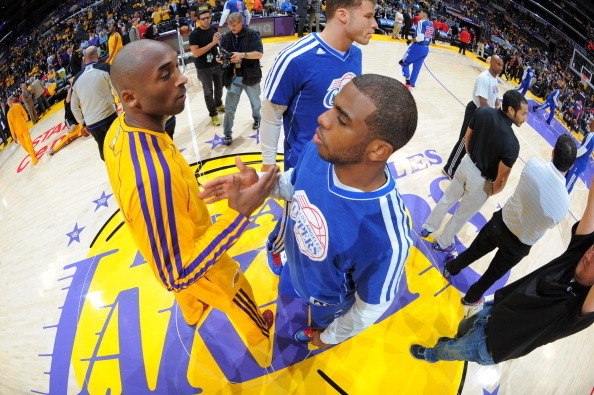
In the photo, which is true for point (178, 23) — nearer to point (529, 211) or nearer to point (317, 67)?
point (317, 67)

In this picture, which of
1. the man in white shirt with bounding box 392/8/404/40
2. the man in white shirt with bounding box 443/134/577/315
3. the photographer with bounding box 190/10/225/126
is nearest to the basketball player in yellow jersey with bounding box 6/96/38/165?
the photographer with bounding box 190/10/225/126

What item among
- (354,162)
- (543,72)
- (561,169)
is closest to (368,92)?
(354,162)

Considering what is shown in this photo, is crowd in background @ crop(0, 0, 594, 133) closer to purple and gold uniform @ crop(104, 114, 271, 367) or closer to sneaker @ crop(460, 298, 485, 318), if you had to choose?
sneaker @ crop(460, 298, 485, 318)

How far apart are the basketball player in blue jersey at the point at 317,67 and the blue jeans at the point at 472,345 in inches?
63.2

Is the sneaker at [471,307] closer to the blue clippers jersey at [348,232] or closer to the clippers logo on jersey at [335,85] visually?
the blue clippers jersey at [348,232]

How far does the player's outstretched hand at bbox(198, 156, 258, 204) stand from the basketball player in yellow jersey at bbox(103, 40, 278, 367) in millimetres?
29

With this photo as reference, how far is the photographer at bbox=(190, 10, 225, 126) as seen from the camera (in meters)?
Result: 4.39

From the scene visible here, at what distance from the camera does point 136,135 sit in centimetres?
151

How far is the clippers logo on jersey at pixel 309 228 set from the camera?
55.2 inches

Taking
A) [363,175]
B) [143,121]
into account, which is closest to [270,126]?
[143,121]

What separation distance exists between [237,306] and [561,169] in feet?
7.40

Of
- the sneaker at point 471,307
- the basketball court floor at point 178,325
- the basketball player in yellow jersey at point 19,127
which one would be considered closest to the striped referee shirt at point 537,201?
the sneaker at point 471,307

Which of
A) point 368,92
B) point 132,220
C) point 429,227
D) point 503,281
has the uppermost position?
point 368,92

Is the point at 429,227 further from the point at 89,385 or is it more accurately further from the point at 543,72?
the point at 543,72
